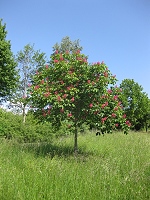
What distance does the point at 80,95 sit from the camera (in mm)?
7309

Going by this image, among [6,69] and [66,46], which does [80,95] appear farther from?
[66,46]

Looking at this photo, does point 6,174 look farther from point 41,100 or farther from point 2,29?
point 2,29

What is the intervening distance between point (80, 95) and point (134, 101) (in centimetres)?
2709

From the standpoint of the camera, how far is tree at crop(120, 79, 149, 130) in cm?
3300

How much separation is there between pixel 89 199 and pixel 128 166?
2.48 m

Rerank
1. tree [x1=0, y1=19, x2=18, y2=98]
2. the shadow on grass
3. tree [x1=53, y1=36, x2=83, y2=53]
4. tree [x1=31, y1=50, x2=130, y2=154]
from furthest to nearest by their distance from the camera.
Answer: tree [x1=53, y1=36, x2=83, y2=53] < tree [x1=0, y1=19, x2=18, y2=98] < the shadow on grass < tree [x1=31, y1=50, x2=130, y2=154]

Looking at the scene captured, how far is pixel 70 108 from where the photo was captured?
7340 mm

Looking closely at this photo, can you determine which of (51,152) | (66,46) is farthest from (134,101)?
(51,152)

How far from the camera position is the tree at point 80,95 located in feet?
22.7

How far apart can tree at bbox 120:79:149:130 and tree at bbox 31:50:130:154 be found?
1013 inches

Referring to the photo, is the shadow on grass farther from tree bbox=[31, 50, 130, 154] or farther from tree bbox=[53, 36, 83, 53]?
tree bbox=[53, 36, 83, 53]

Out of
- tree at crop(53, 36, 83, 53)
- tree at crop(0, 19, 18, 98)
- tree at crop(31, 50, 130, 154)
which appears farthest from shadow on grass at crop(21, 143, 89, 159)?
tree at crop(53, 36, 83, 53)

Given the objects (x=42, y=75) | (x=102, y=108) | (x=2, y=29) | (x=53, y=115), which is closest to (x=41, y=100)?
(x=53, y=115)

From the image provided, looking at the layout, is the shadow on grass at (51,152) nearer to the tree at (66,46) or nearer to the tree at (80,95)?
the tree at (80,95)
